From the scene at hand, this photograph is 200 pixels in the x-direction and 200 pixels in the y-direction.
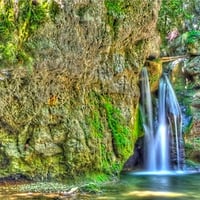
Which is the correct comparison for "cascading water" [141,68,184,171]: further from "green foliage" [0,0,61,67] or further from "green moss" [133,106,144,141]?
"green foliage" [0,0,61,67]

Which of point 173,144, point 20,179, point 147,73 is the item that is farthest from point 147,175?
point 20,179

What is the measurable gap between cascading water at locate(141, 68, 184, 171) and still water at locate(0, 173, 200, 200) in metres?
1.67

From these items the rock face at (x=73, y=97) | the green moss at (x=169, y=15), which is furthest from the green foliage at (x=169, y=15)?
the rock face at (x=73, y=97)

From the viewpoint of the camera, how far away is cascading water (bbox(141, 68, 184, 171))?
12.2m

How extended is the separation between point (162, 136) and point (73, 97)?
4919 millimetres

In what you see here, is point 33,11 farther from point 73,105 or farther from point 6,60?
point 73,105

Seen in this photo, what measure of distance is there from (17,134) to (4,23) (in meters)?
2.26

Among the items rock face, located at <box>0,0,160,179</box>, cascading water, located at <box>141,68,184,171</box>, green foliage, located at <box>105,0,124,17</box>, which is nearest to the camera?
rock face, located at <box>0,0,160,179</box>

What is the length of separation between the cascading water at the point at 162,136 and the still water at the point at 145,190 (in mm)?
1672

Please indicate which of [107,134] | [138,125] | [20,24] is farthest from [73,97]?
[138,125]

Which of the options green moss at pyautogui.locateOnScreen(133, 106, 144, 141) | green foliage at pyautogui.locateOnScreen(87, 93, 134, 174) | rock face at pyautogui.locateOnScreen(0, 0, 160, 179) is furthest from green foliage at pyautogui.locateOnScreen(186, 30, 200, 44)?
green foliage at pyautogui.locateOnScreen(87, 93, 134, 174)

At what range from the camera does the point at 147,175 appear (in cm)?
1077

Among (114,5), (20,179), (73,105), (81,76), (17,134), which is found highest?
(114,5)

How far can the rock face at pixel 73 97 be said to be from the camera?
25.1ft
